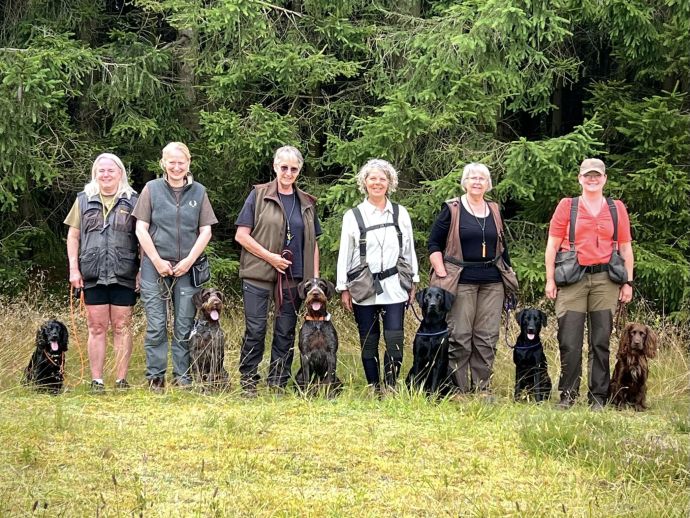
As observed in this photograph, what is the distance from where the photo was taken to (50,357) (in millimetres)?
6438

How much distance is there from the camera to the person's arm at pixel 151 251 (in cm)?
614

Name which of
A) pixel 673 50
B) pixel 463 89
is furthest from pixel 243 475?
pixel 673 50

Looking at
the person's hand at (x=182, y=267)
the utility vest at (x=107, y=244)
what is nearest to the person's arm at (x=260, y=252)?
the person's hand at (x=182, y=267)

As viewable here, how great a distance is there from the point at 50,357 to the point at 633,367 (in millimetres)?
4395

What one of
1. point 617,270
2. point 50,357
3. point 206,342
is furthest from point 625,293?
point 50,357

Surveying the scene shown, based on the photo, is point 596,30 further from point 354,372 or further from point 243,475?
point 243,475

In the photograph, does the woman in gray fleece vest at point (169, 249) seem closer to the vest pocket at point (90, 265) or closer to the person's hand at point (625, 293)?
the vest pocket at point (90, 265)

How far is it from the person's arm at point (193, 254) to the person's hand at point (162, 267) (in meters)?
0.05

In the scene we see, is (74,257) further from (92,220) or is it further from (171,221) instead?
(171,221)

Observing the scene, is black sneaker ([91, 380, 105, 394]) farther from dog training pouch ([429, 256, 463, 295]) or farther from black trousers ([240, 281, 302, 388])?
dog training pouch ([429, 256, 463, 295])

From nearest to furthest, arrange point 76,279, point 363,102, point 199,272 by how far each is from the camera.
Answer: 1. point 76,279
2. point 199,272
3. point 363,102

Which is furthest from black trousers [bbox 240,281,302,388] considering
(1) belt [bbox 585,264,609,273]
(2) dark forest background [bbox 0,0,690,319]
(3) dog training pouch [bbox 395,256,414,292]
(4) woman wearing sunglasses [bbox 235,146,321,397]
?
(2) dark forest background [bbox 0,0,690,319]

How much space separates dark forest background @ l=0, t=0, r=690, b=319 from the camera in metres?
9.00

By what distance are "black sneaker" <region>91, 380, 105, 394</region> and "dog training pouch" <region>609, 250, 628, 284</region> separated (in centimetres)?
382
